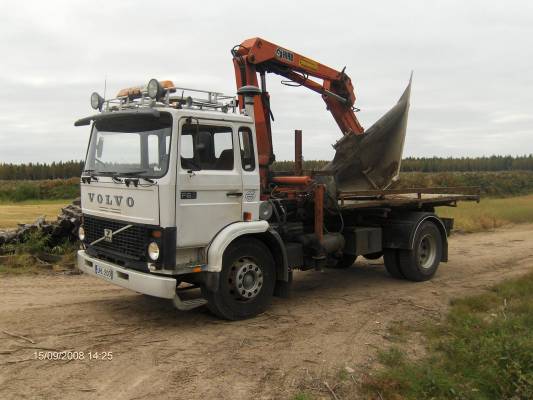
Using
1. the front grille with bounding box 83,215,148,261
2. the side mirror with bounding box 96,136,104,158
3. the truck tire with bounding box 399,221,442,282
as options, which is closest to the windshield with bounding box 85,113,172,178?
the side mirror with bounding box 96,136,104,158

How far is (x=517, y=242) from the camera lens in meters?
13.4

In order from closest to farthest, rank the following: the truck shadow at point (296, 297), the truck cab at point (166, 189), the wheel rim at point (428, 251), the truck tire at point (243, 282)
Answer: the truck cab at point (166, 189)
the truck tire at point (243, 282)
the truck shadow at point (296, 297)
the wheel rim at point (428, 251)

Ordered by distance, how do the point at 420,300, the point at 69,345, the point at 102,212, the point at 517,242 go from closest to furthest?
the point at 69,345 < the point at 102,212 < the point at 420,300 < the point at 517,242

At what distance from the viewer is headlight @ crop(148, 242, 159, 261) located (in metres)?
5.72

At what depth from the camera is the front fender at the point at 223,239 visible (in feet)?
19.5

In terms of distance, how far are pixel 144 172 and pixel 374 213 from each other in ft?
14.0

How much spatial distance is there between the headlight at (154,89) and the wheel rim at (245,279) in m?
2.19

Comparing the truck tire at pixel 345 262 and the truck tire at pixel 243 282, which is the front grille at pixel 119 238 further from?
the truck tire at pixel 345 262

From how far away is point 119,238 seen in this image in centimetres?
621

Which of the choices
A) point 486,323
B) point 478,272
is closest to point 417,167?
point 478,272

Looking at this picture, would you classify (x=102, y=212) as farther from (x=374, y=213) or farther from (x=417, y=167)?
(x=417, y=167)

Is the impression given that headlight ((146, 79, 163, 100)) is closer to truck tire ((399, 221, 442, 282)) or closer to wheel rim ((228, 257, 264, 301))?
wheel rim ((228, 257, 264, 301))

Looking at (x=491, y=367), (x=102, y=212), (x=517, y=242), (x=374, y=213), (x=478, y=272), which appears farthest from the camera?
(x=517, y=242)

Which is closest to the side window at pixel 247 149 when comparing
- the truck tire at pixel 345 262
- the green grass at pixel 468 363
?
the green grass at pixel 468 363
